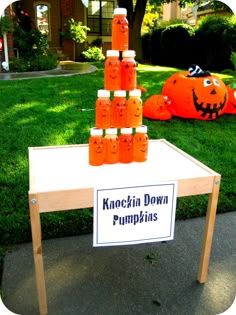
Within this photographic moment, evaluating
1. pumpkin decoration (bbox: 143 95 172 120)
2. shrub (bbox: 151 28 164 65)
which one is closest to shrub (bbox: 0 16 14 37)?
pumpkin decoration (bbox: 143 95 172 120)

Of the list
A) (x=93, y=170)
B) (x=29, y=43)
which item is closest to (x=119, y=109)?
(x=93, y=170)

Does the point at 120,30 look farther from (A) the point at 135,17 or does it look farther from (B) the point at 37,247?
(A) the point at 135,17

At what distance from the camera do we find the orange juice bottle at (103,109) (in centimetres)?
200

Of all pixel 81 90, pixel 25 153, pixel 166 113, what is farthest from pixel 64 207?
pixel 81 90

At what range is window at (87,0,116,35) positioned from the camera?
1881cm

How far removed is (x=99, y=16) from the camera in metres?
18.9

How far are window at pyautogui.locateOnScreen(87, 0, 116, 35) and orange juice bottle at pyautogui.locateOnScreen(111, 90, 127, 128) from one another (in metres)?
17.9

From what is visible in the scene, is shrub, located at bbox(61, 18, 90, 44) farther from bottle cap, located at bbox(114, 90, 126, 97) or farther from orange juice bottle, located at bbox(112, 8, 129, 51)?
bottle cap, located at bbox(114, 90, 126, 97)

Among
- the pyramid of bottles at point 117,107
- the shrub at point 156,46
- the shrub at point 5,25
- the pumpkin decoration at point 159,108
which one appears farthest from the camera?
the shrub at point 156,46

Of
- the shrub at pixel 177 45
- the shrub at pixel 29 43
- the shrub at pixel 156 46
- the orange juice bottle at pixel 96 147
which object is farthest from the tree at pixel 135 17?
the orange juice bottle at pixel 96 147

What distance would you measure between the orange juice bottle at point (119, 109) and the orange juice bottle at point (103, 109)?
3 cm

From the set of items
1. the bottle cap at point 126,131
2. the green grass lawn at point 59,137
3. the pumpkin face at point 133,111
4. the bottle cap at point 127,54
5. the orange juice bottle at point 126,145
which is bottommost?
the green grass lawn at point 59,137

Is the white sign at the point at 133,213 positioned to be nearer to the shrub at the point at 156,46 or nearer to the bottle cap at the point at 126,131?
the bottle cap at the point at 126,131

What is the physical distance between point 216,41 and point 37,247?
12.9 m
